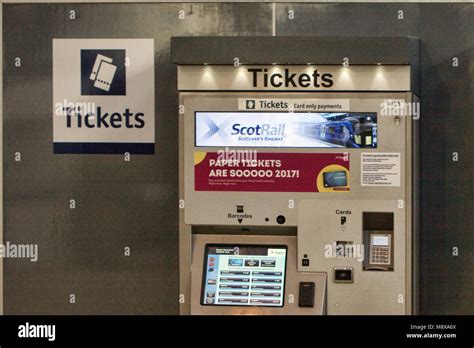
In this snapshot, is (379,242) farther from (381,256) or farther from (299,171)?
(299,171)

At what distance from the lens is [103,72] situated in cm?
600

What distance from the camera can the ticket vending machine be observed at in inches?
203

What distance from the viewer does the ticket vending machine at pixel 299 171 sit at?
17.0 ft

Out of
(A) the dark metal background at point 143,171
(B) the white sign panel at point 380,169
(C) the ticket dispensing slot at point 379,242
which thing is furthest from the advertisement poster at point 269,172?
(A) the dark metal background at point 143,171

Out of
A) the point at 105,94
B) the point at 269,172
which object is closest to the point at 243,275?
the point at 269,172

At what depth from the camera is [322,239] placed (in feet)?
17.1

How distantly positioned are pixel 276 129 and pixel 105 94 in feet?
4.72

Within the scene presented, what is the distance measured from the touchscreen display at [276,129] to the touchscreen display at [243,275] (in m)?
0.66

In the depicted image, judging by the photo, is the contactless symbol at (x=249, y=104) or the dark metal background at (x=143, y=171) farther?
the dark metal background at (x=143, y=171)

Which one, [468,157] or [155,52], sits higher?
[155,52]

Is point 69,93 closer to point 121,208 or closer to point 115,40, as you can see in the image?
point 115,40

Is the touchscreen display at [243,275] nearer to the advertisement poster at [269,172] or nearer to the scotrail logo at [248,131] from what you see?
the advertisement poster at [269,172]

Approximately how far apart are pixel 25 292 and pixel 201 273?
156 cm

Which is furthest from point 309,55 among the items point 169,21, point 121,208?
point 121,208
